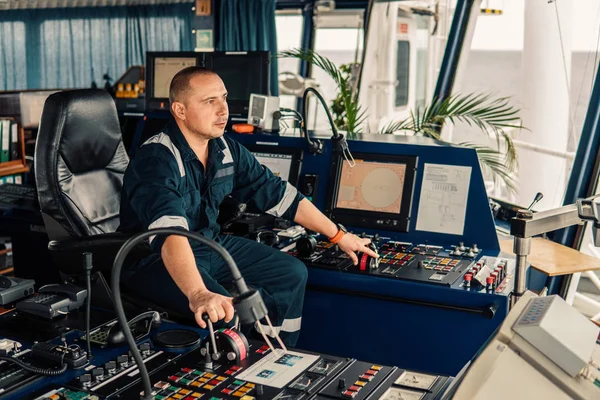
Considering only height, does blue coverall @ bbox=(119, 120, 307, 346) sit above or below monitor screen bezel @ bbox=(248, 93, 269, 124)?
below

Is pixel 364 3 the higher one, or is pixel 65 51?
pixel 364 3

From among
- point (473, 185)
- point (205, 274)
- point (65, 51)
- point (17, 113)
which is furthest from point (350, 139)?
point (65, 51)

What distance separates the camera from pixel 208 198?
2.67m

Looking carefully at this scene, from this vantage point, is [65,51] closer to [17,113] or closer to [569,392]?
[17,113]

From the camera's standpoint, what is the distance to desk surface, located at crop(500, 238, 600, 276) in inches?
130

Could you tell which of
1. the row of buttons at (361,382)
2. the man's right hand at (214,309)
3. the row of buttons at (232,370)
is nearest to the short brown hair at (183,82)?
the man's right hand at (214,309)

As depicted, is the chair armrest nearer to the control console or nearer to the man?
the man

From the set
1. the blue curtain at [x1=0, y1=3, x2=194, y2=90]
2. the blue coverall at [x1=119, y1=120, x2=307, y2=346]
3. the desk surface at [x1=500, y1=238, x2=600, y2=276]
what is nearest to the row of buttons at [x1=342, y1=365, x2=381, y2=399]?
the blue coverall at [x1=119, y1=120, x2=307, y2=346]

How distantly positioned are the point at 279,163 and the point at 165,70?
3.77 ft

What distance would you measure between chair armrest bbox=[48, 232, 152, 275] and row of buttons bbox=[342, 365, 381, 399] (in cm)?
107

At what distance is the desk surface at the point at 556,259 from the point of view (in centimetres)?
329

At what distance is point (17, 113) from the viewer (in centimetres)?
602

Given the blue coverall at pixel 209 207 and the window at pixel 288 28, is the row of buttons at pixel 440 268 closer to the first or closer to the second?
the blue coverall at pixel 209 207

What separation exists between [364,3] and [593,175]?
3319 mm
